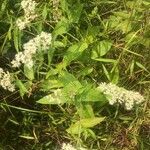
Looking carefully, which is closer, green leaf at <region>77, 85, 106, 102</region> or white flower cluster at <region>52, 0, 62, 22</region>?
green leaf at <region>77, 85, 106, 102</region>

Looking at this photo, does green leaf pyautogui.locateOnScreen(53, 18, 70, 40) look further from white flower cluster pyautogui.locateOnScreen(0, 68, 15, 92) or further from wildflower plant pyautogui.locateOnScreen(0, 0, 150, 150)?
white flower cluster pyautogui.locateOnScreen(0, 68, 15, 92)

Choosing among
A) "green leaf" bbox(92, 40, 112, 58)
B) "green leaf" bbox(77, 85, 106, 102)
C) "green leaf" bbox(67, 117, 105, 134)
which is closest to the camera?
"green leaf" bbox(77, 85, 106, 102)

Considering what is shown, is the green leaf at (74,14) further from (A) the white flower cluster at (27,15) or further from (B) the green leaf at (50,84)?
(B) the green leaf at (50,84)

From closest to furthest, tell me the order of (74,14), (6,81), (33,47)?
(33,47) → (6,81) → (74,14)

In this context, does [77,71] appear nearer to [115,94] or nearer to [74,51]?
[74,51]

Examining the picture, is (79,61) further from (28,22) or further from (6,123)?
(6,123)

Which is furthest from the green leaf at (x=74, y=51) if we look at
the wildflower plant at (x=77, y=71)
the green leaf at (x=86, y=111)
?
the green leaf at (x=86, y=111)

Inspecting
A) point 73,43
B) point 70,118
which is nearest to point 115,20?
point 73,43

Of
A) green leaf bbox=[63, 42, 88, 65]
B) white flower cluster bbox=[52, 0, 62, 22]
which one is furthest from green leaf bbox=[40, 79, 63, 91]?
white flower cluster bbox=[52, 0, 62, 22]

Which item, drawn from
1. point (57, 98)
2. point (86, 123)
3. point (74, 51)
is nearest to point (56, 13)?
point (74, 51)
